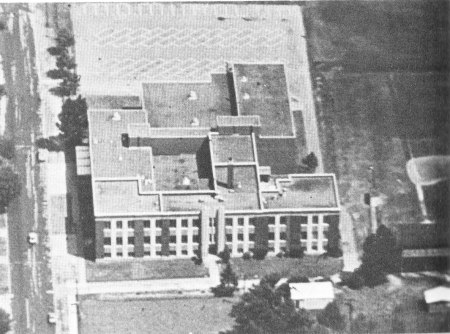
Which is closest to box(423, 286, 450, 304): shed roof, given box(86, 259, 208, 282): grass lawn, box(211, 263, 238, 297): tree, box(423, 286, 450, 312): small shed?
box(423, 286, 450, 312): small shed

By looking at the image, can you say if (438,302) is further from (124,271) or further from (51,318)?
(51,318)

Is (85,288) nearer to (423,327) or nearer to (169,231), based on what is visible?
(169,231)

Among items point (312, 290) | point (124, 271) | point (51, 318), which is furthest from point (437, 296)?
point (51, 318)

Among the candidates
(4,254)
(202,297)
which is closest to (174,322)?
(202,297)

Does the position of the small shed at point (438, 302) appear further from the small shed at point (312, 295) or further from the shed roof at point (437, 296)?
the small shed at point (312, 295)

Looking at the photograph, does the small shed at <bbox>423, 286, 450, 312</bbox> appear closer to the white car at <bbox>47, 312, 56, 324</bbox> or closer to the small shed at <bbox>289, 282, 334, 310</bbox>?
the small shed at <bbox>289, 282, 334, 310</bbox>

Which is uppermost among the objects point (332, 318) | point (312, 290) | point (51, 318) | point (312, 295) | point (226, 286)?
point (226, 286)
